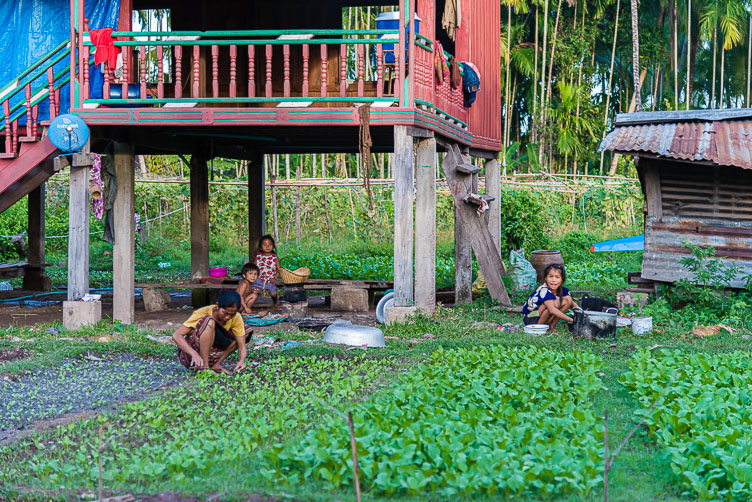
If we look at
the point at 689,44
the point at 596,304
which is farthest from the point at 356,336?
the point at 689,44

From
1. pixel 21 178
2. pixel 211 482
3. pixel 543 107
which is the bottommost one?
pixel 211 482

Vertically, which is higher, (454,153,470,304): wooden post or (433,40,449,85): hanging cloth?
(433,40,449,85): hanging cloth

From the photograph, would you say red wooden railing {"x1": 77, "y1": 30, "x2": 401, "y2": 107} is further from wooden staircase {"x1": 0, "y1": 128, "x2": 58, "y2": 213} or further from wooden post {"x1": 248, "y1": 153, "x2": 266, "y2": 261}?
wooden post {"x1": 248, "y1": 153, "x2": 266, "y2": 261}

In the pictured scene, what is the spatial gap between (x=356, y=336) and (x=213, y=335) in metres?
2.31

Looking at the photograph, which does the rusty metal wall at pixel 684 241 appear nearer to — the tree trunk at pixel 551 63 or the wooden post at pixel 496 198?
the wooden post at pixel 496 198

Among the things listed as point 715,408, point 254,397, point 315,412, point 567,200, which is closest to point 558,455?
point 715,408

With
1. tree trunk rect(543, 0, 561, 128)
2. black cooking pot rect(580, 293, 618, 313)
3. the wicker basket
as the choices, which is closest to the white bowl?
black cooking pot rect(580, 293, 618, 313)

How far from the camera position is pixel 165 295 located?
46.2ft

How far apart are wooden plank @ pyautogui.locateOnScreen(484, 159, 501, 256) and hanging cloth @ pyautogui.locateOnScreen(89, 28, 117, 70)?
6940 millimetres

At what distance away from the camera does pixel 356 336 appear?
32.2 ft

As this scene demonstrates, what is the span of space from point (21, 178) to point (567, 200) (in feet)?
55.7

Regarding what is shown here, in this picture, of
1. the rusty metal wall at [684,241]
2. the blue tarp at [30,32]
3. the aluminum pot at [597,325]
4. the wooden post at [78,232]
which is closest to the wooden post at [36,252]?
the blue tarp at [30,32]

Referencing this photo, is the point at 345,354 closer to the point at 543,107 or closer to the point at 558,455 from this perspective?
the point at 558,455

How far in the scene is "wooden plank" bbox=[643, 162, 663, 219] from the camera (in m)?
12.2
